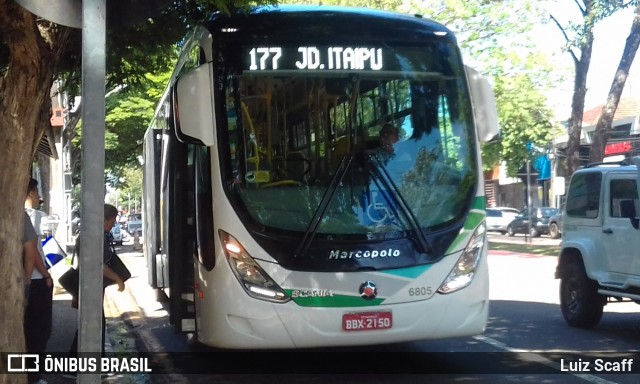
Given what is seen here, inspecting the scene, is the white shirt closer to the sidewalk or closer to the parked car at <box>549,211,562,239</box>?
the sidewalk

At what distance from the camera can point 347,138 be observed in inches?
281

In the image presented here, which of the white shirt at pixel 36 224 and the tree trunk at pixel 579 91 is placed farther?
the tree trunk at pixel 579 91

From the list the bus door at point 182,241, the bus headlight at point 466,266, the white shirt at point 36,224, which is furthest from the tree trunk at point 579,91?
the white shirt at point 36,224

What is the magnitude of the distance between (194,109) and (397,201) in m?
1.92

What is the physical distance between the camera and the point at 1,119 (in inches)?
215

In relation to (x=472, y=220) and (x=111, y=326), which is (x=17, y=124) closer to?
(x=472, y=220)

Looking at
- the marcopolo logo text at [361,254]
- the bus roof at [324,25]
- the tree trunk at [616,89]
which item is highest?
the tree trunk at [616,89]

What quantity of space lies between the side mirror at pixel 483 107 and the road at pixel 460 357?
90.2 inches

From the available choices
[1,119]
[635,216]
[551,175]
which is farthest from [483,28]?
[551,175]

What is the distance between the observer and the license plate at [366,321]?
6.71 metres

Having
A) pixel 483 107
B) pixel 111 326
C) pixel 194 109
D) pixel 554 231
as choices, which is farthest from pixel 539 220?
pixel 194 109

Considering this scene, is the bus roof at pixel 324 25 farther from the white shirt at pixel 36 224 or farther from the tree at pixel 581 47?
the tree at pixel 581 47

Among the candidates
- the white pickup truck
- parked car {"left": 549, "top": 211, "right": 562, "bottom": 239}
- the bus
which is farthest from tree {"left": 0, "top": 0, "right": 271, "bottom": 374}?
parked car {"left": 549, "top": 211, "right": 562, "bottom": 239}

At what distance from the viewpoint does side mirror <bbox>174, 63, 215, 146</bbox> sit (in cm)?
673
